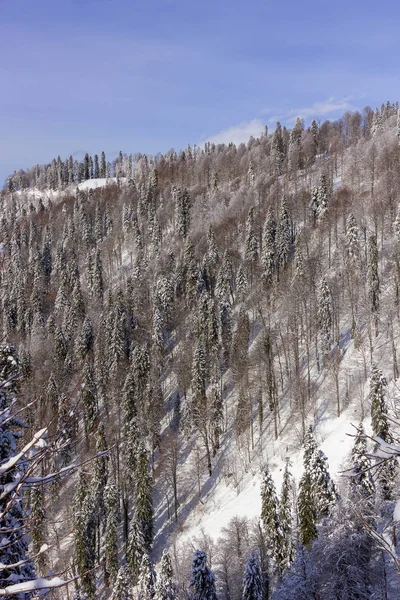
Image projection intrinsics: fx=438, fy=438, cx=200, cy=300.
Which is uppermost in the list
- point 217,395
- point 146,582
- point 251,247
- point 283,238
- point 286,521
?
point 283,238

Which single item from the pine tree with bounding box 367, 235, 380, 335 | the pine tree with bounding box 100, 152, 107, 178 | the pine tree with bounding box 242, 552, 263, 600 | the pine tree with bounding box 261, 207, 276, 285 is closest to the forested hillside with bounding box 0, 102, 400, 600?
the pine tree with bounding box 242, 552, 263, 600

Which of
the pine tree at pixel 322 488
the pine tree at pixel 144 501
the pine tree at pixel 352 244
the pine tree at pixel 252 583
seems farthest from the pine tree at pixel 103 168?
the pine tree at pixel 252 583

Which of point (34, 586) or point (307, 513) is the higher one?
point (34, 586)

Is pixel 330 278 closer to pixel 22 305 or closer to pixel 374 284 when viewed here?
pixel 374 284

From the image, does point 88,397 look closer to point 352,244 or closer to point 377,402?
point 377,402

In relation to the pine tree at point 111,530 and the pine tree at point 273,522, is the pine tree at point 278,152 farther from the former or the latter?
the pine tree at point 273,522

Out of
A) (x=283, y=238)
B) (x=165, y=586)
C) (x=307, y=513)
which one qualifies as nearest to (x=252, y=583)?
(x=165, y=586)
